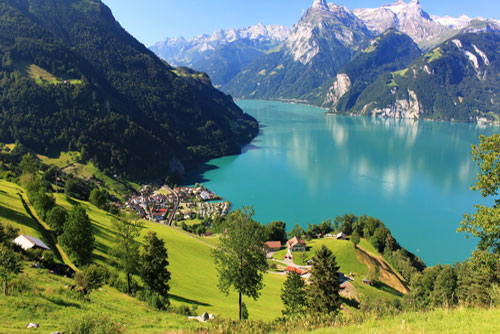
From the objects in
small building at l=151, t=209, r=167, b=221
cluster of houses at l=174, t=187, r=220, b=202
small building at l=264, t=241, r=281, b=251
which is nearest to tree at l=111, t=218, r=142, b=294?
small building at l=264, t=241, r=281, b=251

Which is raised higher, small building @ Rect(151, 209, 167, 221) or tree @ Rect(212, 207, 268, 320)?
tree @ Rect(212, 207, 268, 320)

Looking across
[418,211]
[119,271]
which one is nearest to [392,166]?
[418,211]

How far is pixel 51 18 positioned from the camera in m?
149

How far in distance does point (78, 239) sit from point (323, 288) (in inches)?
668

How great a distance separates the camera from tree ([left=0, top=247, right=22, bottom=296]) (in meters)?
12.4

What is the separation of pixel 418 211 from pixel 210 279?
193ft

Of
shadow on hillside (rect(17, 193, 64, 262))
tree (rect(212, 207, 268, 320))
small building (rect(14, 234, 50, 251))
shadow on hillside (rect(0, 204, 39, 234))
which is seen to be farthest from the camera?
shadow on hillside (rect(0, 204, 39, 234))

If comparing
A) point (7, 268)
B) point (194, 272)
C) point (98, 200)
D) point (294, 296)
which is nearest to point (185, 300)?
point (294, 296)

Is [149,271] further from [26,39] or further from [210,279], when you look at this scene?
[26,39]

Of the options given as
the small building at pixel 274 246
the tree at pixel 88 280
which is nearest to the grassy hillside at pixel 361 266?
the small building at pixel 274 246

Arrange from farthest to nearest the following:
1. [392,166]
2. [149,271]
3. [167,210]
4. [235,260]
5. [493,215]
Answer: [392,166] → [167,210] → [149,271] → [235,260] → [493,215]

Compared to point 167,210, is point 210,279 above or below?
above

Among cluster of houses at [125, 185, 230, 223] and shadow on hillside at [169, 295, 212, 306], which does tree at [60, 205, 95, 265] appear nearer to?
shadow on hillside at [169, 295, 212, 306]

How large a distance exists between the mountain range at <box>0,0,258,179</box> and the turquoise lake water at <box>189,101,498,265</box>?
19.1 meters
